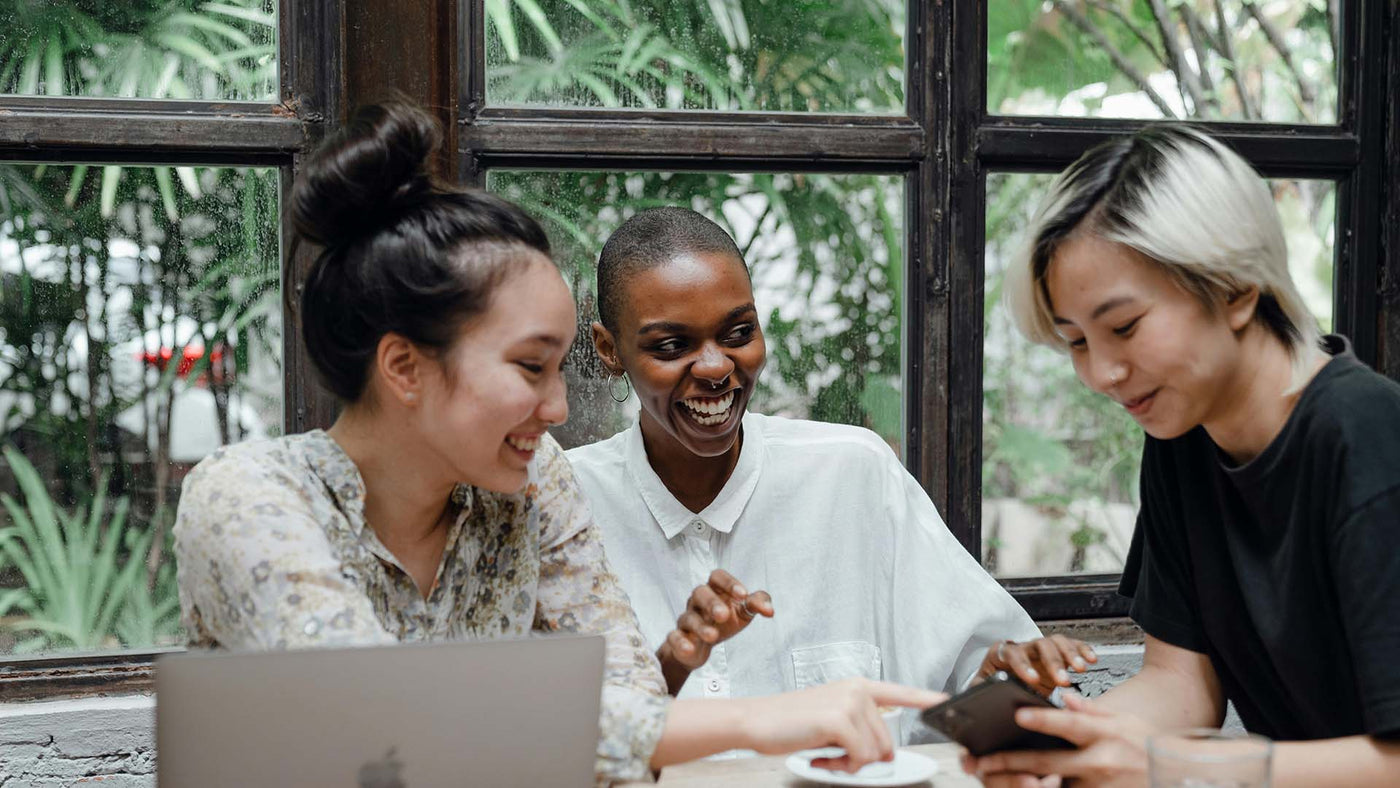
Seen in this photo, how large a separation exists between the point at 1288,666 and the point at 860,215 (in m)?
1.26

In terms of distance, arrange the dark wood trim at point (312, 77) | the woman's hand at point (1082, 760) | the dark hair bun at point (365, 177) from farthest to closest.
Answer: the dark wood trim at point (312, 77), the dark hair bun at point (365, 177), the woman's hand at point (1082, 760)

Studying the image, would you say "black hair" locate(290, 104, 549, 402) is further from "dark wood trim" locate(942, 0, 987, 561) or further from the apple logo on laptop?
"dark wood trim" locate(942, 0, 987, 561)

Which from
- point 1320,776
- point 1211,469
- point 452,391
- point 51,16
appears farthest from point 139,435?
point 1320,776

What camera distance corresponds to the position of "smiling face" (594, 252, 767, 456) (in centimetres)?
186

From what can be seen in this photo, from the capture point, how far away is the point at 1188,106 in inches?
99.6

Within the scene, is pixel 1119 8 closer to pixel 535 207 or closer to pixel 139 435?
pixel 535 207

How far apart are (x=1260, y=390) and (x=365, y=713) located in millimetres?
1038

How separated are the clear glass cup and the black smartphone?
0.50 feet

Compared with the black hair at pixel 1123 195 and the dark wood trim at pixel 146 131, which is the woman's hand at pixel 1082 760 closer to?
the black hair at pixel 1123 195

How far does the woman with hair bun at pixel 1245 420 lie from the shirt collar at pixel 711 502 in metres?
0.59

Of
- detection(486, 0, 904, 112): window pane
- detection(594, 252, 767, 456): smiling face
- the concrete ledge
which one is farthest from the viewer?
detection(486, 0, 904, 112): window pane

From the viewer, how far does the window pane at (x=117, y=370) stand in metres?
2.11

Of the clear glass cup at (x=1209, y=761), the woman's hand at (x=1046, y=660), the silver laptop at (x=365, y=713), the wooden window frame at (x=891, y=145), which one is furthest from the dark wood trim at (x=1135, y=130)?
the silver laptop at (x=365, y=713)

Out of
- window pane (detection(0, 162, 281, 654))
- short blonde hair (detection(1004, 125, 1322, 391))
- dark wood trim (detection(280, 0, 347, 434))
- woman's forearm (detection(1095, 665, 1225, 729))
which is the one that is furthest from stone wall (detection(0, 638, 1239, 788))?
short blonde hair (detection(1004, 125, 1322, 391))
